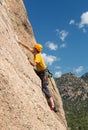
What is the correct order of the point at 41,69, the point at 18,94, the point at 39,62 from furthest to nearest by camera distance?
the point at 41,69 < the point at 39,62 < the point at 18,94

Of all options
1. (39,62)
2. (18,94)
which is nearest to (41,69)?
(39,62)

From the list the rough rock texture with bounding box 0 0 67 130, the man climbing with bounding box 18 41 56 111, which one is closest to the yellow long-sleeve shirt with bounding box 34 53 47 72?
the man climbing with bounding box 18 41 56 111

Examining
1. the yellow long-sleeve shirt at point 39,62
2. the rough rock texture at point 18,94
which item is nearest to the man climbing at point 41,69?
the yellow long-sleeve shirt at point 39,62

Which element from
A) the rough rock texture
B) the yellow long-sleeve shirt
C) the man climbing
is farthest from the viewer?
the man climbing

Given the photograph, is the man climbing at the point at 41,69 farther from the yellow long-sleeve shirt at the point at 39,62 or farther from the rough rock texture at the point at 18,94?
the rough rock texture at the point at 18,94

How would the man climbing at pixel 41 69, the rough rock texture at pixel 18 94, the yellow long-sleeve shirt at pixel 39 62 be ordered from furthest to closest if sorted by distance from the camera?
1. the man climbing at pixel 41 69
2. the yellow long-sleeve shirt at pixel 39 62
3. the rough rock texture at pixel 18 94

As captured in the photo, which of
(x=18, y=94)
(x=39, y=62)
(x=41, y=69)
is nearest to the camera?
(x=18, y=94)

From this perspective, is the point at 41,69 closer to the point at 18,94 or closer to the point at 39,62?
the point at 39,62

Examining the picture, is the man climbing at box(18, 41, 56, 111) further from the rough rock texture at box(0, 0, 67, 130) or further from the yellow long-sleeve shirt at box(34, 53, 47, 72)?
the rough rock texture at box(0, 0, 67, 130)

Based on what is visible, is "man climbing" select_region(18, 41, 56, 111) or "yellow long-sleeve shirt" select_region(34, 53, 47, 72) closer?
"yellow long-sleeve shirt" select_region(34, 53, 47, 72)

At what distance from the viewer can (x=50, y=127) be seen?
10.3 m

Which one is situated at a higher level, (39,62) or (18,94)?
(39,62)

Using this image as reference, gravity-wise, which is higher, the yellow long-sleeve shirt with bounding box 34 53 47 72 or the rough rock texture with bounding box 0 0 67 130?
the yellow long-sleeve shirt with bounding box 34 53 47 72

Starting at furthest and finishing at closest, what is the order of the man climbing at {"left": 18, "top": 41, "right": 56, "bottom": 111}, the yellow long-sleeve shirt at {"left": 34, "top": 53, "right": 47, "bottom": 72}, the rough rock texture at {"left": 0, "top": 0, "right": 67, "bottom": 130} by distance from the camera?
1. the man climbing at {"left": 18, "top": 41, "right": 56, "bottom": 111}
2. the yellow long-sleeve shirt at {"left": 34, "top": 53, "right": 47, "bottom": 72}
3. the rough rock texture at {"left": 0, "top": 0, "right": 67, "bottom": 130}
